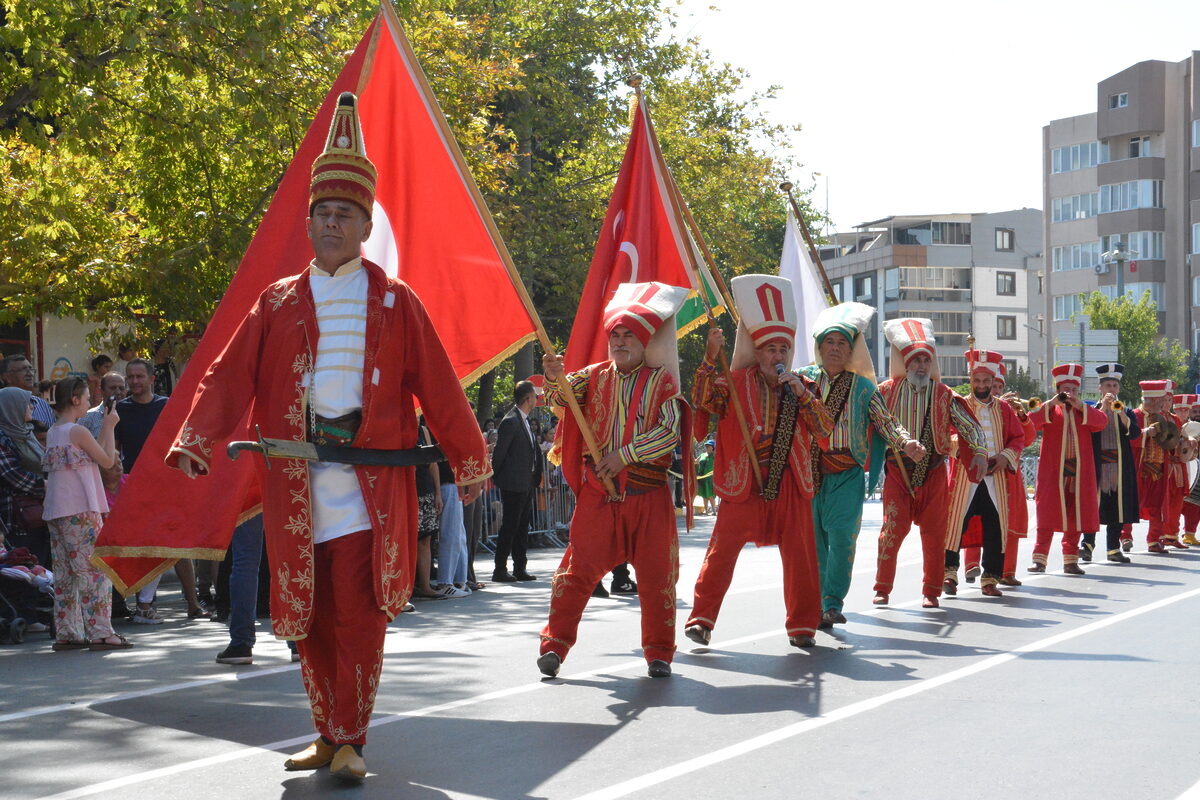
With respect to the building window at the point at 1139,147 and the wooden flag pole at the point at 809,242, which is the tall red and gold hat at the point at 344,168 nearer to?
the wooden flag pole at the point at 809,242

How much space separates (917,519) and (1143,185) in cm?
6923

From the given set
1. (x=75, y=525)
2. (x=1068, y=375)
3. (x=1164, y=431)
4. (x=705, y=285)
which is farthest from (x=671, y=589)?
(x=1164, y=431)

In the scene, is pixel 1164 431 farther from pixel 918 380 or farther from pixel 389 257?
pixel 389 257

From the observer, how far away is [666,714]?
281 inches

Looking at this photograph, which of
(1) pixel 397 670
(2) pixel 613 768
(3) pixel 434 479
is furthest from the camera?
(3) pixel 434 479

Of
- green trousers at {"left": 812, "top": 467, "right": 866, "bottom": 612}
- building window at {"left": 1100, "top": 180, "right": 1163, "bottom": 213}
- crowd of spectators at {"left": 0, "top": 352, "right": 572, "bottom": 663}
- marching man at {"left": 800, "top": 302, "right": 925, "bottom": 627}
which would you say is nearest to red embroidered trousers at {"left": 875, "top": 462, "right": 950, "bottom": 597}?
marching man at {"left": 800, "top": 302, "right": 925, "bottom": 627}

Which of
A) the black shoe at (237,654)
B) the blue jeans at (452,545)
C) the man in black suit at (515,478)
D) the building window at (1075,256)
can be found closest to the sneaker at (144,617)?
the blue jeans at (452,545)

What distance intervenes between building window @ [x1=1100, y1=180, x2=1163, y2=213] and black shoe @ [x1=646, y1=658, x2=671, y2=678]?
73056 millimetres

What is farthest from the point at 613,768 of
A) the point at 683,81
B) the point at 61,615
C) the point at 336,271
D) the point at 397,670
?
the point at 683,81

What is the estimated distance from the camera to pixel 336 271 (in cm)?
607

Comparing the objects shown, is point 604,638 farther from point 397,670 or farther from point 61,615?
point 61,615

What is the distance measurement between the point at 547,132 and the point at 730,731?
85.7 ft

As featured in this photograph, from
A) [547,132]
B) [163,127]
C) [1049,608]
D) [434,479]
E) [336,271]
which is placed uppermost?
[547,132]

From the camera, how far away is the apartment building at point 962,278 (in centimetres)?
10181
